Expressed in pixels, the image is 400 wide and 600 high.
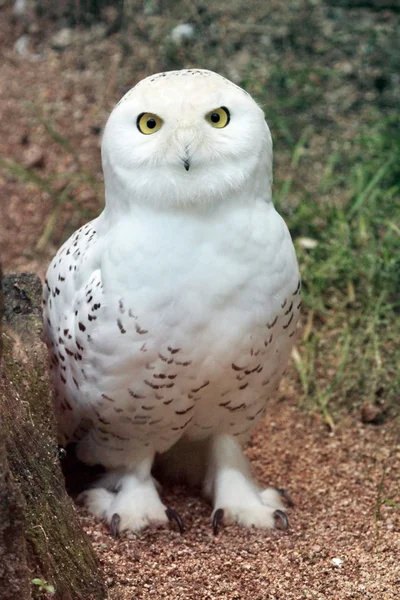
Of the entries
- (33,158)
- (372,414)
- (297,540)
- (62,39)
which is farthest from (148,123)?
(62,39)

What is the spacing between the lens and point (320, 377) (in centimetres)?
402

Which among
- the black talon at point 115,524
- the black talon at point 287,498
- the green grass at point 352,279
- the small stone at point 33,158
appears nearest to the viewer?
the black talon at point 115,524

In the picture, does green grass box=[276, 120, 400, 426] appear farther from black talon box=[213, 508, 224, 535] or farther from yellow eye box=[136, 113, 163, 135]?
yellow eye box=[136, 113, 163, 135]

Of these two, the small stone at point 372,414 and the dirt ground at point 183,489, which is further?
the small stone at point 372,414

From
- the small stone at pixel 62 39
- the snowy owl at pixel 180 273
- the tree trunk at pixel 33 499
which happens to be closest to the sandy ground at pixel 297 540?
the tree trunk at pixel 33 499

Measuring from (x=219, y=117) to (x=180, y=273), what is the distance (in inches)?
17.0

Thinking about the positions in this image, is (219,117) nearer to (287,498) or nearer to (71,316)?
(71,316)

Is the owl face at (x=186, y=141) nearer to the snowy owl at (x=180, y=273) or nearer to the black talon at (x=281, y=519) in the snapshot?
the snowy owl at (x=180, y=273)

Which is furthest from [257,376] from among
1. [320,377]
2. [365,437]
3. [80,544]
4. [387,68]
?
[387,68]

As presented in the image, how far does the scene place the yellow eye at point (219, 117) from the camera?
8.30ft

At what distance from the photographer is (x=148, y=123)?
8.29ft

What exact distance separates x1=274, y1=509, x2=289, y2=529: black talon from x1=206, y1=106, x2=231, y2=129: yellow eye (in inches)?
48.5

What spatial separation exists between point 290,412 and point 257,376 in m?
1.18

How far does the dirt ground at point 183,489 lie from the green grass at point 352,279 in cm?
16
